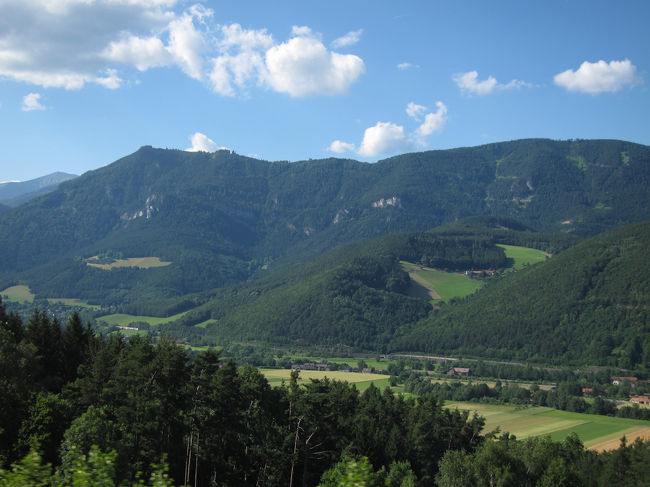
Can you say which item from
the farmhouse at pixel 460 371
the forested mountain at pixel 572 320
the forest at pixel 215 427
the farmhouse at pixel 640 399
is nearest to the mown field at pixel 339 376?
the farmhouse at pixel 460 371

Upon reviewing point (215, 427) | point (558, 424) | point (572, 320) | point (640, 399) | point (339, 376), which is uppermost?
point (215, 427)

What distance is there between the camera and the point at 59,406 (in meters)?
38.4

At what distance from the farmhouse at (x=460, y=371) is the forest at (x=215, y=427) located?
85167 mm

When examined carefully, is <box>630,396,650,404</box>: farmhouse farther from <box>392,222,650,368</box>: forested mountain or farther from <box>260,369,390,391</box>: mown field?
<box>260,369,390,391</box>: mown field

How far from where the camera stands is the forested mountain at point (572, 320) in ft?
512

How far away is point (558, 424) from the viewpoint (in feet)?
310

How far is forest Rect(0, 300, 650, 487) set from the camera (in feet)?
119

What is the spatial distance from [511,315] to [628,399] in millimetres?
70731

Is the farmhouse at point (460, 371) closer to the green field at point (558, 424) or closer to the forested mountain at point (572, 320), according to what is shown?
the forested mountain at point (572, 320)

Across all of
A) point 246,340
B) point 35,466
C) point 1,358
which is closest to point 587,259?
point 246,340

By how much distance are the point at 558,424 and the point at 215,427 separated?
7067cm

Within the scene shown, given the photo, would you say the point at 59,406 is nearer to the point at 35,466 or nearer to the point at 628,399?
the point at 35,466

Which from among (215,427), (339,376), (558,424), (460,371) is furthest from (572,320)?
(215,427)

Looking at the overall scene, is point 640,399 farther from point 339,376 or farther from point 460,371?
point 339,376
